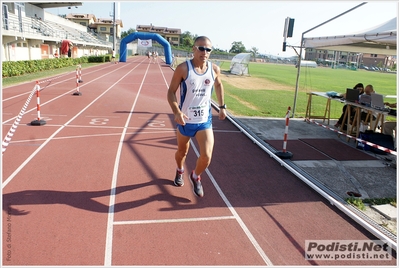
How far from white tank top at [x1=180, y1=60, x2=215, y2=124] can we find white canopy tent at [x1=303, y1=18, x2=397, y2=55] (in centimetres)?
526

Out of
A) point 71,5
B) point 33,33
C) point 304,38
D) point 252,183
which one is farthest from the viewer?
point 71,5

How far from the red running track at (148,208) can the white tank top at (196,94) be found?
1.30m

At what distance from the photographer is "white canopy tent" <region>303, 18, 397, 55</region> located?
7.38 meters

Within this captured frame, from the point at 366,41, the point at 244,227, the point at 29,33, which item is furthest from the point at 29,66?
the point at 244,227

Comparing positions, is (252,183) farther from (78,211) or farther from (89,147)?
(89,147)

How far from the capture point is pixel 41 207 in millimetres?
4270

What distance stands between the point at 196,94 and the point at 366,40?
19.8ft

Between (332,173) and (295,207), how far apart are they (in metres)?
1.94

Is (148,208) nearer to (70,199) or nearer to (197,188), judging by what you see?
(197,188)

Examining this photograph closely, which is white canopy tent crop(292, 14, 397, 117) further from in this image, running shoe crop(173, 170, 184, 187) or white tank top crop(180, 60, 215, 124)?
running shoe crop(173, 170, 184, 187)

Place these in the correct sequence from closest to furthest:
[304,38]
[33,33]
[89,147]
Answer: [89,147]
[304,38]
[33,33]

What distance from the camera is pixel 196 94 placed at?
4.34m

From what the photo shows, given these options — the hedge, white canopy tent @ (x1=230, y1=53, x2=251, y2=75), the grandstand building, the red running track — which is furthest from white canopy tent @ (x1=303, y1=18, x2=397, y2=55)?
white canopy tent @ (x1=230, y1=53, x2=251, y2=75)

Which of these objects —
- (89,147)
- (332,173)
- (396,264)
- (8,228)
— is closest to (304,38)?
(332,173)
